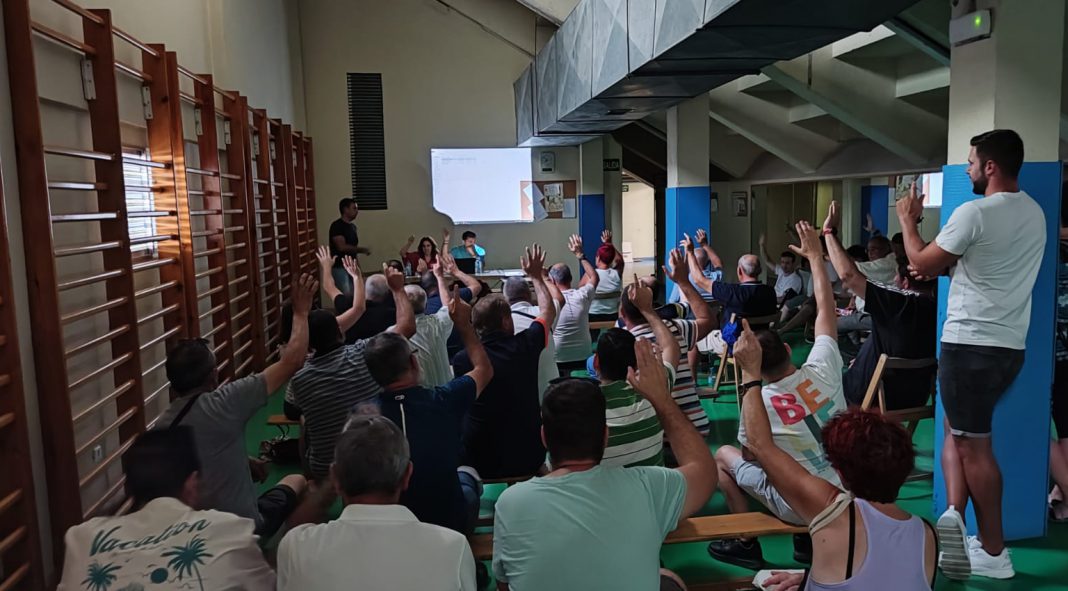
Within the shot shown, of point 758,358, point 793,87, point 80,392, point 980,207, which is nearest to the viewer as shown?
point 758,358

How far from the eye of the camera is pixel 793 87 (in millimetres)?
6625

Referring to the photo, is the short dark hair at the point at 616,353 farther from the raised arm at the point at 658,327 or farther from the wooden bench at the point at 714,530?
the wooden bench at the point at 714,530

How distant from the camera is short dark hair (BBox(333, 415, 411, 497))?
1.75m

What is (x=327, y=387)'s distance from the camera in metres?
3.10

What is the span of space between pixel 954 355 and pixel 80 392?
12.4 feet

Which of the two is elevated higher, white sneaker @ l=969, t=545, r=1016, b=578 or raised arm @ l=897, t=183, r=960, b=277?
raised arm @ l=897, t=183, r=960, b=277

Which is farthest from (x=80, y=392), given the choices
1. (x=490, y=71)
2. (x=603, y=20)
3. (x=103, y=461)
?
(x=490, y=71)

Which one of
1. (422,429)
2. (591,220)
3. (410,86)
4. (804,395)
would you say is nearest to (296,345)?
(422,429)

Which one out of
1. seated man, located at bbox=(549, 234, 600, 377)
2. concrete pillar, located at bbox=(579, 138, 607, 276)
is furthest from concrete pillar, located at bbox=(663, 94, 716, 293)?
concrete pillar, located at bbox=(579, 138, 607, 276)

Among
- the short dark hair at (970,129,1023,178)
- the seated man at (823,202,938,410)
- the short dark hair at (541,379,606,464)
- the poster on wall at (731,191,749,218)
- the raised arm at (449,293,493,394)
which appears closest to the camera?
the short dark hair at (541,379,606,464)

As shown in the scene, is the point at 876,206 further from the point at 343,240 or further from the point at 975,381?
the point at 975,381

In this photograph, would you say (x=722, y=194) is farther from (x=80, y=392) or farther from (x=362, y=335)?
(x=80, y=392)

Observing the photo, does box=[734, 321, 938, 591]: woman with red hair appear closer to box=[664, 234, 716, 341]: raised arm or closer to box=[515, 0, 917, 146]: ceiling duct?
box=[664, 234, 716, 341]: raised arm

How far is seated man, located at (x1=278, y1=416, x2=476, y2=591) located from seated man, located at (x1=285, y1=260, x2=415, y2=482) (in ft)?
4.47
